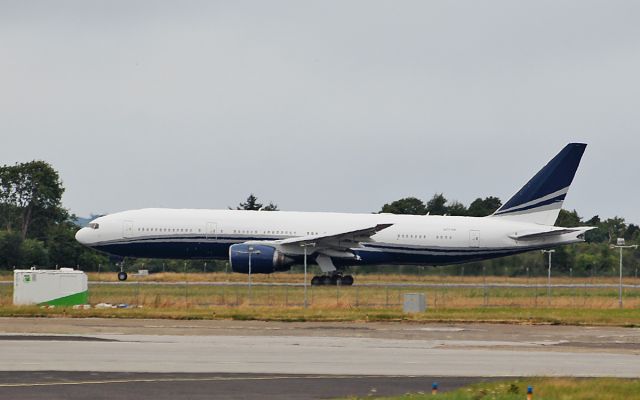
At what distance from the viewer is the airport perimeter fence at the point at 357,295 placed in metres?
49.2

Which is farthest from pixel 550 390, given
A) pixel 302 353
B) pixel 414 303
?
pixel 414 303

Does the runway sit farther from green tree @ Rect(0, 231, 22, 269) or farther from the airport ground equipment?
green tree @ Rect(0, 231, 22, 269)

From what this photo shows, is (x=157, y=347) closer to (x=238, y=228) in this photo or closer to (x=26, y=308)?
(x=26, y=308)

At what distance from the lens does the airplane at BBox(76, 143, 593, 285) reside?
59844 mm

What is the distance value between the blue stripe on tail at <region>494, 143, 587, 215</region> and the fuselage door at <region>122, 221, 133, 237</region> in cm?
1948

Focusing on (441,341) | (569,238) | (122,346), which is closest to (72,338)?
(122,346)

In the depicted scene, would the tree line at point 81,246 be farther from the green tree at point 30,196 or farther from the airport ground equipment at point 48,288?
the airport ground equipment at point 48,288

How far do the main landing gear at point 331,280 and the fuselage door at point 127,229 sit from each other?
9.26 meters

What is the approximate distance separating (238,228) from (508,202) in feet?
46.5

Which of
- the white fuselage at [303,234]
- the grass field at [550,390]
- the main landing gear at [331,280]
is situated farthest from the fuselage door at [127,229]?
the grass field at [550,390]

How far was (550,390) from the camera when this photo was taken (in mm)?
21875

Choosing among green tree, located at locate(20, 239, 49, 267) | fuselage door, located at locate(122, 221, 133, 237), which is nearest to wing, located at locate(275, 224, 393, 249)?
fuselage door, located at locate(122, 221, 133, 237)

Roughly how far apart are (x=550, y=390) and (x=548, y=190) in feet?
137

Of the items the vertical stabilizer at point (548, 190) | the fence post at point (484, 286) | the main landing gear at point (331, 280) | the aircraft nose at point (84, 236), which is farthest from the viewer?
the vertical stabilizer at point (548, 190)
